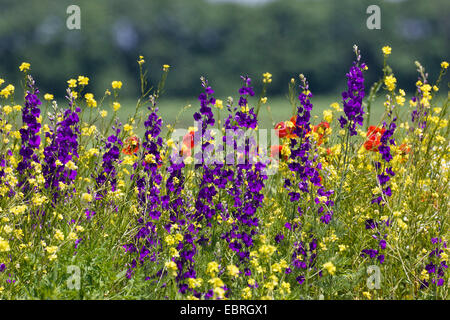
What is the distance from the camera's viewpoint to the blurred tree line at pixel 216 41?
42844 mm

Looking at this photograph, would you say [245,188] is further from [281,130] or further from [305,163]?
[281,130]

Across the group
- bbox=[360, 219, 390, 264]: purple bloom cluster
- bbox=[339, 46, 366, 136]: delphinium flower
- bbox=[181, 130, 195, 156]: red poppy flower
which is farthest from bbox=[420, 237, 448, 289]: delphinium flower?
bbox=[181, 130, 195, 156]: red poppy flower

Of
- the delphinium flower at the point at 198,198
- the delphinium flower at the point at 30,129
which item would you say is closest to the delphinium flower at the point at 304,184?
the delphinium flower at the point at 198,198

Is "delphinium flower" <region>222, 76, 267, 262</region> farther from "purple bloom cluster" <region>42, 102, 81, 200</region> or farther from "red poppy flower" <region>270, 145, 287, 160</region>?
"purple bloom cluster" <region>42, 102, 81, 200</region>

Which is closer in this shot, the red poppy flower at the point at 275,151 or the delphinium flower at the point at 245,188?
the delphinium flower at the point at 245,188

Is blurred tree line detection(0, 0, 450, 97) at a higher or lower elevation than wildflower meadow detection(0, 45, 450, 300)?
higher

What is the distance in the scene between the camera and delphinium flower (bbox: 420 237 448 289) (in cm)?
354

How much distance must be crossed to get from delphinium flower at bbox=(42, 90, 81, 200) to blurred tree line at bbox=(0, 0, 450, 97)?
127 ft

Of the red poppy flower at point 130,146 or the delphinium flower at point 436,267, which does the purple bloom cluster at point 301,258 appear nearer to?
the delphinium flower at point 436,267

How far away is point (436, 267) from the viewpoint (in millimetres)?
3570

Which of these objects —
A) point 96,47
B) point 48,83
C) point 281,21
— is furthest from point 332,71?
point 48,83

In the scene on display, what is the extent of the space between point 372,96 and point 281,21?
50210 millimetres

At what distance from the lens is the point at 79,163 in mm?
4297

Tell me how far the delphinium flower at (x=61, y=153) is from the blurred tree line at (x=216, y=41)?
38.6m
